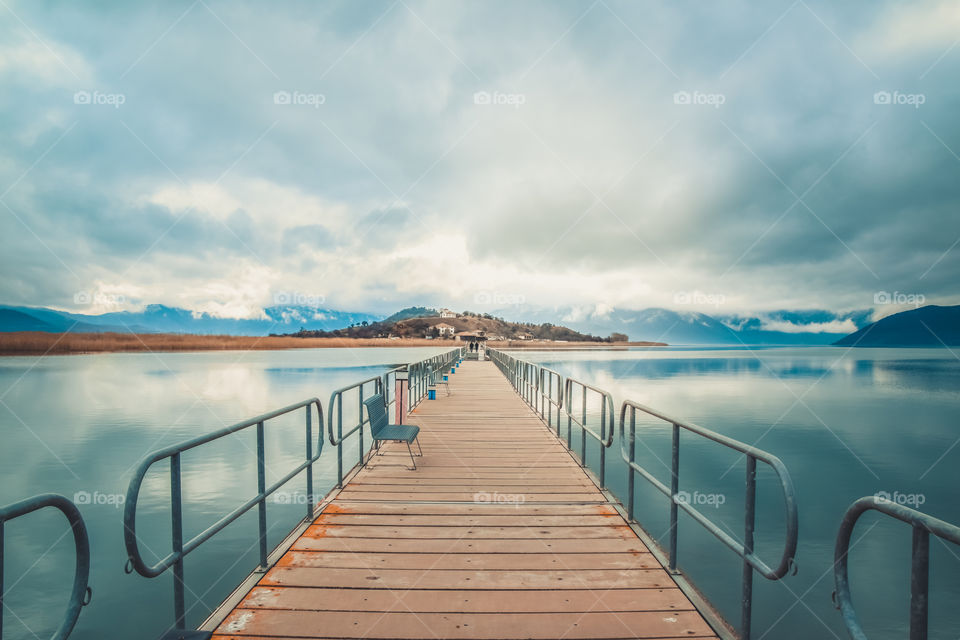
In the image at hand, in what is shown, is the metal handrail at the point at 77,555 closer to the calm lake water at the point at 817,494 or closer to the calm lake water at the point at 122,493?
the calm lake water at the point at 122,493

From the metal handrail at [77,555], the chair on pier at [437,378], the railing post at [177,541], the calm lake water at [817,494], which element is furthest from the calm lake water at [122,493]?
the calm lake water at [817,494]

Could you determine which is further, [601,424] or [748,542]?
[601,424]

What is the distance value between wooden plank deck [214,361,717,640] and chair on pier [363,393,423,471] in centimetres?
47

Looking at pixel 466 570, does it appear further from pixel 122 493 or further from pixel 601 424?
pixel 122 493

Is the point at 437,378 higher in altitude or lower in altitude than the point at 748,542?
lower

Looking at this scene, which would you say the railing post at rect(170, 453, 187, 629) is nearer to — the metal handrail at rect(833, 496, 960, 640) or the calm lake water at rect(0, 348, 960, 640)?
the metal handrail at rect(833, 496, 960, 640)

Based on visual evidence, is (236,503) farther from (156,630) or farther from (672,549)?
(672,549)

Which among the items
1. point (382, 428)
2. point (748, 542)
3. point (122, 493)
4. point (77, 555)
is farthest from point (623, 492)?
point (122, 493)

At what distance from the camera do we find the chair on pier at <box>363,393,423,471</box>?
6266 millimetres

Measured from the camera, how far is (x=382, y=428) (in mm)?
6770

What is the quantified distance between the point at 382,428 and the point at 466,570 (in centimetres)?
346

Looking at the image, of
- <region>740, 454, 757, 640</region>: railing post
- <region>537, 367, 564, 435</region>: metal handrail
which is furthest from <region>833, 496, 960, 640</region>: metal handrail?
<region>537, 367, 564, 435</region>: metal handrail

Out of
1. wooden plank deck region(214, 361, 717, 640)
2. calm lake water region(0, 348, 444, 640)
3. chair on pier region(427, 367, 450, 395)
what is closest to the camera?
wooden plank deck region(214, 361, 717, 640)

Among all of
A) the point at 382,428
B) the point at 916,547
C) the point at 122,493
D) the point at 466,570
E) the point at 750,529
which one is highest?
the point at 916,547
